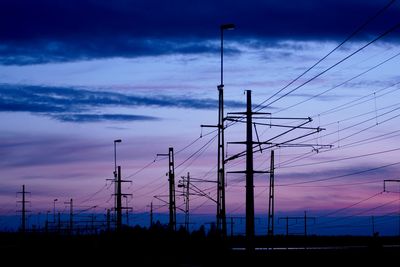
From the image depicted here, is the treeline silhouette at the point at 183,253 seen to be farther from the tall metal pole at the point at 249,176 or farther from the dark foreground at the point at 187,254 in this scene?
the tall metal pole at the point at 249,176

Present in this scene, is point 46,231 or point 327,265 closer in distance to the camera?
point 327,265

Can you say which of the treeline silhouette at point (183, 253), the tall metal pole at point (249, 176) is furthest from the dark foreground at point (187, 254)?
the tall metal pole at point (249, 176)

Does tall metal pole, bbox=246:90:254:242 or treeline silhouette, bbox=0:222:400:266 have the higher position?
tall metal pole, bbox=246:90:254:242

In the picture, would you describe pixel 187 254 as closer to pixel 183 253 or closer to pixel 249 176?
pixel 183 253

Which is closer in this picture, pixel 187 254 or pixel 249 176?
pixel 249 176

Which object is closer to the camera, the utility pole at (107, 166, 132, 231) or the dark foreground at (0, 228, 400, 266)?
the dark foreground at (0, 228, 400, 266)

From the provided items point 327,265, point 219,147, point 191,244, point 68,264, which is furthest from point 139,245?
point 327,265

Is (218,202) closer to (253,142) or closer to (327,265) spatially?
(253,142)

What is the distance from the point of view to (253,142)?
49.4 m

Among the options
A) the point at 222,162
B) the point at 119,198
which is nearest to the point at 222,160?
the point at 222,162

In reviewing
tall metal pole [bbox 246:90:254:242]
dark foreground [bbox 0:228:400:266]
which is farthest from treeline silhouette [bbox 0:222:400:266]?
tall metal pole [bbox 246:90:254:242]

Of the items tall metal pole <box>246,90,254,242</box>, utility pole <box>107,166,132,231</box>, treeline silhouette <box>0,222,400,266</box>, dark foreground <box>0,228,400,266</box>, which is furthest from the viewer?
utility pole <box>107,166,132,231</box>

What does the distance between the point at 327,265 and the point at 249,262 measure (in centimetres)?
479

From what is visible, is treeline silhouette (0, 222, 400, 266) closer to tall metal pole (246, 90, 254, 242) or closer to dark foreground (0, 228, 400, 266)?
dark foreground (0, 228, 400, 266)
